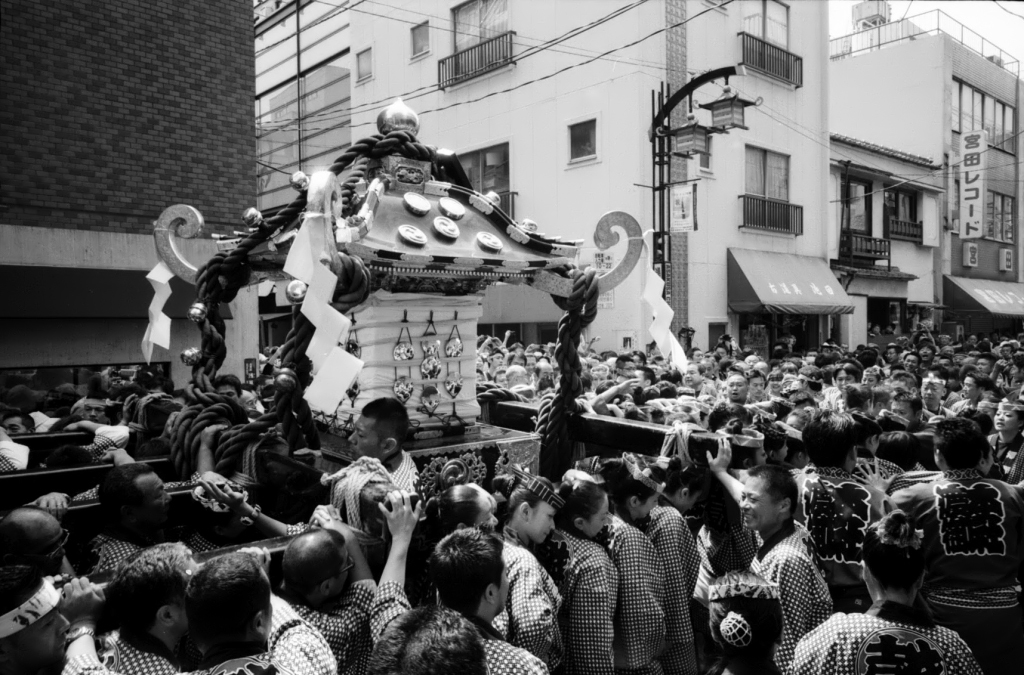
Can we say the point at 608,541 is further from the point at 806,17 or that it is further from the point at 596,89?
the point at 806,17

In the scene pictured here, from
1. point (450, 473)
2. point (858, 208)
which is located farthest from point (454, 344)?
point (858, 208)

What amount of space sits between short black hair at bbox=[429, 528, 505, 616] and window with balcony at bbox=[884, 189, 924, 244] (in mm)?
24520

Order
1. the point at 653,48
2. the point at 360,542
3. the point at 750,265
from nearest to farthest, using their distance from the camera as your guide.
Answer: the point at 360,542 < the point at 653,48 < the point at 750,265

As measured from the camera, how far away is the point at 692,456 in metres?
4.27

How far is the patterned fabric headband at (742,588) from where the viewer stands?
267cm

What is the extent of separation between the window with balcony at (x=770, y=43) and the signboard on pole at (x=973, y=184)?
9.59m

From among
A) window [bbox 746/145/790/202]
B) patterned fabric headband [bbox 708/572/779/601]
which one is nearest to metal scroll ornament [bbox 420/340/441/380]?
patterned fabric headband [bbox 708/572/779/601]

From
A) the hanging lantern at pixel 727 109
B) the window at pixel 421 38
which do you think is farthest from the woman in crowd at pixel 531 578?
the window at pixel 421 38

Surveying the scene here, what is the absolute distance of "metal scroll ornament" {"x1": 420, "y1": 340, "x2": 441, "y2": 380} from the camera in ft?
16.2

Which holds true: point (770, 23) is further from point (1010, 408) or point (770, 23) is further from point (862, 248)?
point (1010, 408)

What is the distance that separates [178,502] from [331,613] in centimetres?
144

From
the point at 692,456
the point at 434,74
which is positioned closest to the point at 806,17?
the point at 434,74

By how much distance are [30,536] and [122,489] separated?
17.9 inches

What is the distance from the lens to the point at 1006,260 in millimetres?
30172
